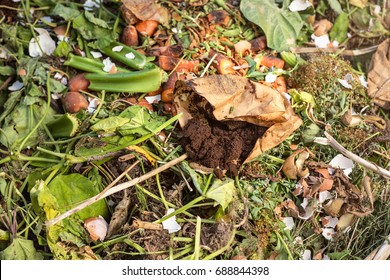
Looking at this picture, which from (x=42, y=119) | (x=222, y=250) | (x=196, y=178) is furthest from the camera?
(x=42, y=119)

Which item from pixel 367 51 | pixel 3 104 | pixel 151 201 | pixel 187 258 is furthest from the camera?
pixel 367 51

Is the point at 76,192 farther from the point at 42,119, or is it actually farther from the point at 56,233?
the point at 42,119

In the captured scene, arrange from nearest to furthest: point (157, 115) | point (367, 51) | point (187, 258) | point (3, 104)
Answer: point (187, 258), point (157, 115), point (3, 104), point (367, 51)

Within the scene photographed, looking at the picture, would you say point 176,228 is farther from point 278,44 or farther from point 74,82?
point 278,44

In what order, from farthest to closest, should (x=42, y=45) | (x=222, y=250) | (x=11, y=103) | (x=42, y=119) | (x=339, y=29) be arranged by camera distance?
1. (x=339, y=29)
2. (x=42, y=45)
3. (x=11, y=103)
4. (x=42, y=119)
5. (x=222, y=250)

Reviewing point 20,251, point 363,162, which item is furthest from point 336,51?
point 20,251

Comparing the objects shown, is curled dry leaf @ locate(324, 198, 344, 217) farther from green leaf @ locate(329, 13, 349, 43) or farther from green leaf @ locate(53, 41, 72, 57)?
green leaf @ locate(53, 41, 72, 57)
